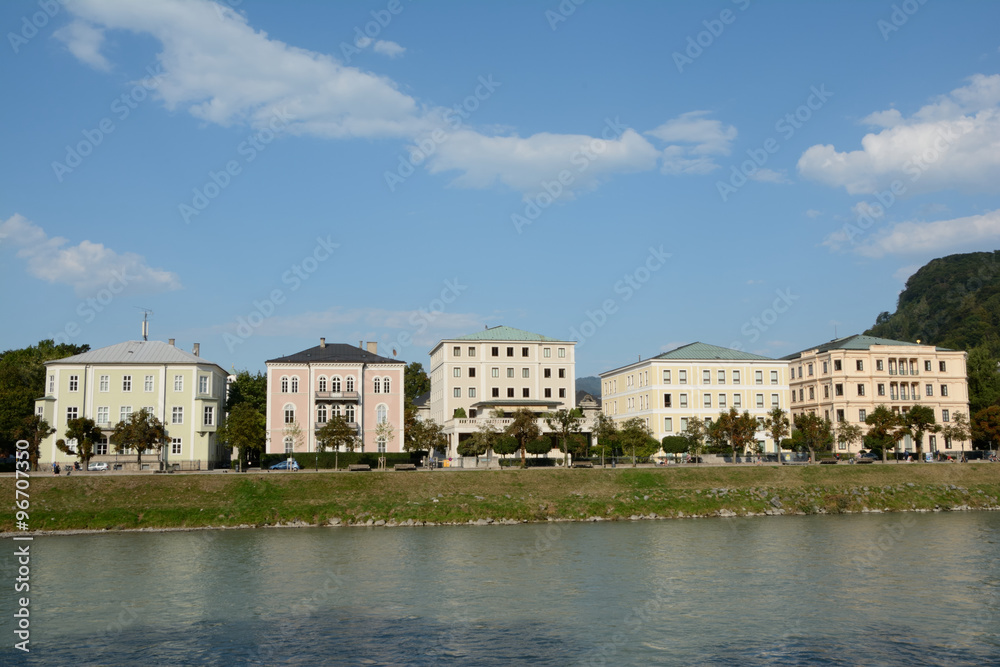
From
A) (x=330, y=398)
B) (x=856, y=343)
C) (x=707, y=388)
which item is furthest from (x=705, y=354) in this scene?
(x=330, y=398)

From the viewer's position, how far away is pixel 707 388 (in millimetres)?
93125

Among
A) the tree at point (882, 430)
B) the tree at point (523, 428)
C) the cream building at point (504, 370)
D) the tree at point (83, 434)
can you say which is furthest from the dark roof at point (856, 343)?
the tree at point (83, 434)

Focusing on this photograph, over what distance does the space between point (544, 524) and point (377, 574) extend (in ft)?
69.0

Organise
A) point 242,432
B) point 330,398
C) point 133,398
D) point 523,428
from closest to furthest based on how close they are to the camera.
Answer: point 242,432, point 523,428, point 133,398, point 330,398

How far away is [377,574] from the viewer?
1283 inches

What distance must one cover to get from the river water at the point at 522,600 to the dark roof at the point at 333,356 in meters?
37.4

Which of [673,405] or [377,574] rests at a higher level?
[673,405]

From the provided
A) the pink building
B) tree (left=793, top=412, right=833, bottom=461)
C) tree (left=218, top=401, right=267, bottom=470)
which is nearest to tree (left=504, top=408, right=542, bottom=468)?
the pink building

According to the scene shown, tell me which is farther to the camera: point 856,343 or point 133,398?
point 856,343

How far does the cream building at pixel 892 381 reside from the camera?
93.9 m

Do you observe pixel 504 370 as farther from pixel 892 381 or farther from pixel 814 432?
pixel 892 381

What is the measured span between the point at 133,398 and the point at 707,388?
6051cm

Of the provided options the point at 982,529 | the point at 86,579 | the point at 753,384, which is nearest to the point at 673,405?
the point at 753,384

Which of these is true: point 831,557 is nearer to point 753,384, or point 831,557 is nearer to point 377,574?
point 377,574
